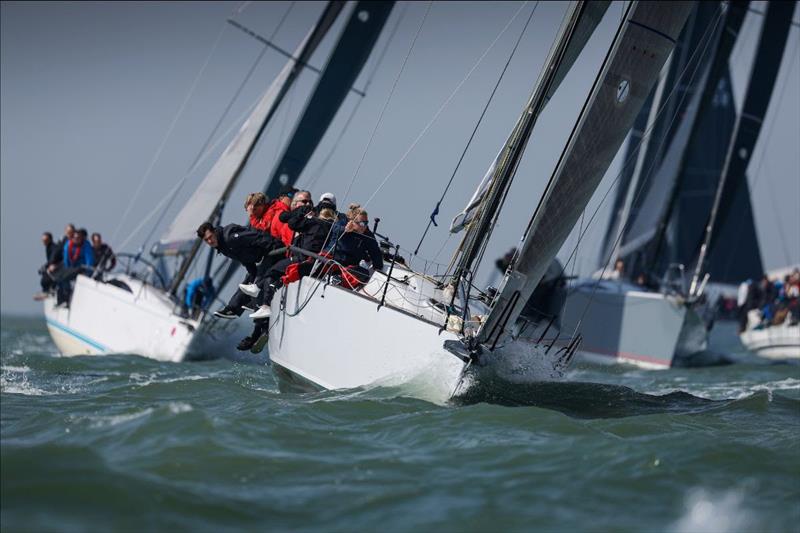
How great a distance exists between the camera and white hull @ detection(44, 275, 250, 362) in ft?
53.0

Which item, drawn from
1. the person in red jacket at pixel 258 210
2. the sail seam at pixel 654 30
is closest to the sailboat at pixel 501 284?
the sail seam at pixel 654 30

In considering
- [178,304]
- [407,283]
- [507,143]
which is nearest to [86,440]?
[407,283]

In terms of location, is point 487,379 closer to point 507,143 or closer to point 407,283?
point 407,283

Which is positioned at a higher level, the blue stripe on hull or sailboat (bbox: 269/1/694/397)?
sailboat (bbox: 269/1/694/397)

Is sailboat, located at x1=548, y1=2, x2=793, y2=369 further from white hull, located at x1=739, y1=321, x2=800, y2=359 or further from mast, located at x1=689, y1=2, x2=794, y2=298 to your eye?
white hull, located at x1=739, y1=321, x2=800, y2=359

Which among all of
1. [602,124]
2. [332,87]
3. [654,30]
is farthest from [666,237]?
[602,124]

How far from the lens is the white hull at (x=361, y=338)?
359 inches

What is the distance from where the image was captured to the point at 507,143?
10.1 meters

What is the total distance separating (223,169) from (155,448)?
11.4m

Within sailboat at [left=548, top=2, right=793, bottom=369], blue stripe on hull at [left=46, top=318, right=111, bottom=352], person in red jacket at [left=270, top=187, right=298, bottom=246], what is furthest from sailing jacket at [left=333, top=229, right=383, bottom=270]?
sailboat at [left=548, top=2, right=793, bottom=369]

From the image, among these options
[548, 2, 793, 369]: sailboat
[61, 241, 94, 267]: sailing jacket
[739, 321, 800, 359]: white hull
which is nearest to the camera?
[61, 241, 94, 267]: sailing jacket

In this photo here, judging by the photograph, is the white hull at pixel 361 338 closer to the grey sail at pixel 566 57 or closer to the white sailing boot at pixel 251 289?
the white sailing boot at pixel 251 289

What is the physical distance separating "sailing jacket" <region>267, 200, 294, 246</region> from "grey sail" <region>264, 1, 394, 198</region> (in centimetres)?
704

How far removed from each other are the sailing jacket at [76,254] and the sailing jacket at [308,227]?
8.81m
